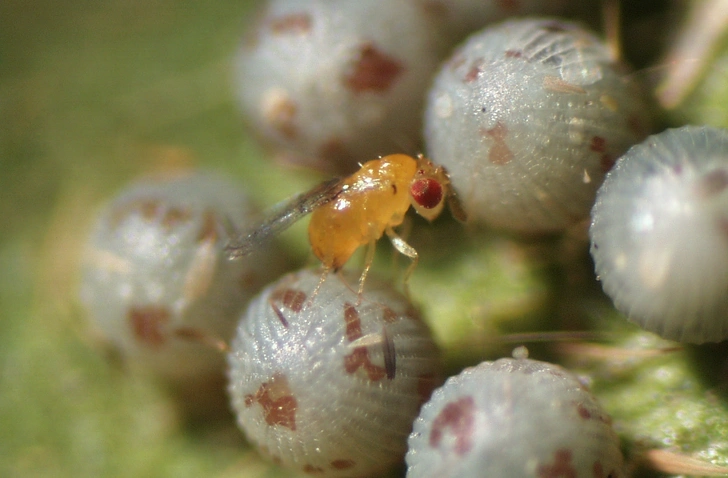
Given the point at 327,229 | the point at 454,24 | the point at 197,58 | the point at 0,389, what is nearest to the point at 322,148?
the point at 327,229

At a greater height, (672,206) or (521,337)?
(672,206)

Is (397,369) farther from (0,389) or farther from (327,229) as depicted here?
(0,389)

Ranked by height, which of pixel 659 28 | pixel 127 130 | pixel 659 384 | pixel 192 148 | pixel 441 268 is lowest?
pixel 659 384

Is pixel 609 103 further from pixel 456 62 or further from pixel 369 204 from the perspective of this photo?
pixel 369 204

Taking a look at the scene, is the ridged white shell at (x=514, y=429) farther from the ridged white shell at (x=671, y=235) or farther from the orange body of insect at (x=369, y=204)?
the orange body of insect at (x=369, y=204)

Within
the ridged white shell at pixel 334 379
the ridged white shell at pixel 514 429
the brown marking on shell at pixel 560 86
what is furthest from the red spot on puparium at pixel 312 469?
the brown marking on shell at pixel 560 86

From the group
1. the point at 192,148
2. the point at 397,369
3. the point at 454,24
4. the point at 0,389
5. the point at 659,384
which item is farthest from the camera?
the point at 192,148

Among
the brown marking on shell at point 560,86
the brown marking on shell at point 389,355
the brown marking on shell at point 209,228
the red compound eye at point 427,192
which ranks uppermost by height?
the brown marking on shell at point 209,228
